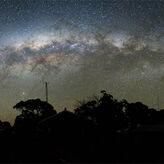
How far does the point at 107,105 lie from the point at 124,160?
129 ft

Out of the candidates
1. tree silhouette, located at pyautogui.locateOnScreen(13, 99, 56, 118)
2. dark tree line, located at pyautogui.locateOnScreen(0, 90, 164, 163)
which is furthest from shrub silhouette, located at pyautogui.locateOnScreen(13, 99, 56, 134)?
dark tree line, located at pyautogui.locateOnScreen(0, 90, 164, 163)

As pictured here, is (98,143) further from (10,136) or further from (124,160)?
(10,136)

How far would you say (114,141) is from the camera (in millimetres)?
24641

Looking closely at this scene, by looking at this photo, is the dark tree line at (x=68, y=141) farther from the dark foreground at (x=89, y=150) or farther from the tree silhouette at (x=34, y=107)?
the tree silhouette at (x=34, y=107)

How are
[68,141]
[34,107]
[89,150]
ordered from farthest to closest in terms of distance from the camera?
[34,107]
[68,141]
[89,150]

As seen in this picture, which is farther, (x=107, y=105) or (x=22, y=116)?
(x=22, y=116)

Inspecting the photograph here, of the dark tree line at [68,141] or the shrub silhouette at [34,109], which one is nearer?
the dark tree line at [68,141]

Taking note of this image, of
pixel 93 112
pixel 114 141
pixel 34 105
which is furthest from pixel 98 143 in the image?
pixel 34 105

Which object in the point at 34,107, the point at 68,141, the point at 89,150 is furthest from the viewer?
the point at 34,107

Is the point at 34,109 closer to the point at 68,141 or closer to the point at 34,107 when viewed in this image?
the point at 34,107

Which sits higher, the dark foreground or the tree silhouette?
the tree silhouette

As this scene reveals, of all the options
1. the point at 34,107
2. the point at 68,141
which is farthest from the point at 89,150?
the point at 34,107

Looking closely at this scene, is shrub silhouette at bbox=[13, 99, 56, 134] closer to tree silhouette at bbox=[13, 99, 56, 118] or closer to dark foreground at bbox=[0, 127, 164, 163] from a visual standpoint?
tree silhouette at bbox=[13, 99, 56, 118]

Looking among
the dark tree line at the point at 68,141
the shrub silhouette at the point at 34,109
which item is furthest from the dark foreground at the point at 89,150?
the shrub silhouette at the point at 34,109
